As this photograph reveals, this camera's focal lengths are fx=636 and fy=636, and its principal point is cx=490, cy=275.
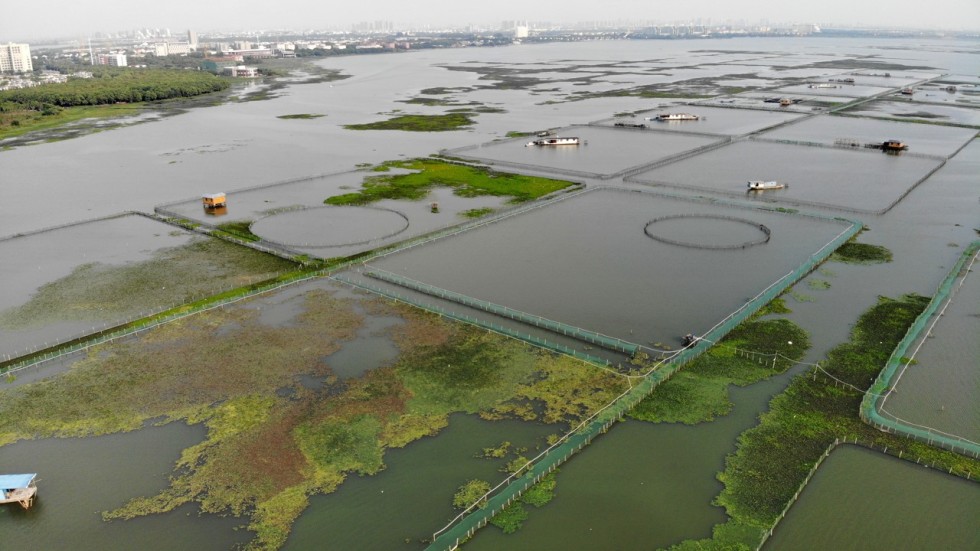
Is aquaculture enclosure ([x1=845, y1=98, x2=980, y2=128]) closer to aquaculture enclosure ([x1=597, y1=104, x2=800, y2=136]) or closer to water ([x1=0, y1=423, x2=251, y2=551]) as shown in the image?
aquaculture enclosure ([x1=597, y1=104, x2=800, y2=136])

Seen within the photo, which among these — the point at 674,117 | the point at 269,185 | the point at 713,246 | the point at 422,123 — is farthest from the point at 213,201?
the point at 674,117

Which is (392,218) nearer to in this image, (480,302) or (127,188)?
(480,302)

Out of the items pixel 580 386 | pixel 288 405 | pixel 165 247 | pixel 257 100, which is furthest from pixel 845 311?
pixel 257 100

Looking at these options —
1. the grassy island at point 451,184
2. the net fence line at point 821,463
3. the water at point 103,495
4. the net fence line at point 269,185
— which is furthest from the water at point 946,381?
the net fence line at point 269,185

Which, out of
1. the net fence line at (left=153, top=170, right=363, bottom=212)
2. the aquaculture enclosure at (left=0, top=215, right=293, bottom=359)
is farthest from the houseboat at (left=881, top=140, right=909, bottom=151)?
the aquaculture enclosure at (left=0, top=215, right=293, bottom=359)

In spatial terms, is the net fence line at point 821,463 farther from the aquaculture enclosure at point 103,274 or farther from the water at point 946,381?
the aquaculture enclosure at point 103,274
